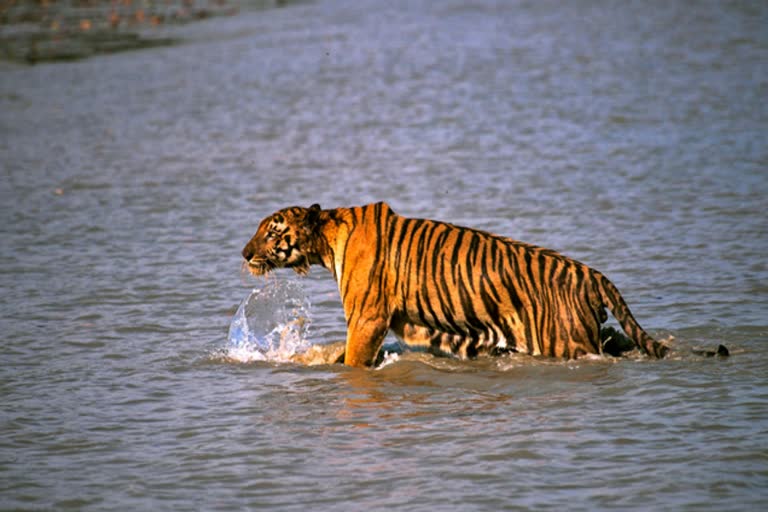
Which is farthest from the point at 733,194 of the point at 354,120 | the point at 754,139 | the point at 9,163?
the point at 9,163

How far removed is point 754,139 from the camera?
14.7 metres

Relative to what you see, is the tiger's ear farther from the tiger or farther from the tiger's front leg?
the tiger's front leg

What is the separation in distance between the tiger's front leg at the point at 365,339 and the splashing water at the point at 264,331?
25.0 inches

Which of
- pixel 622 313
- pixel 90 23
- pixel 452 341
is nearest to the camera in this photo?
pixel 622 313

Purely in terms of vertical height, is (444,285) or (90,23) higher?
(90,23)

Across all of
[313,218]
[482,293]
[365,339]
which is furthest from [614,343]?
[313,218]

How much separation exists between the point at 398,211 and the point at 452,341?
15.6ft

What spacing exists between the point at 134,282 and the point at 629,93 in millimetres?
9710

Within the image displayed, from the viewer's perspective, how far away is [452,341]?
7.89 m

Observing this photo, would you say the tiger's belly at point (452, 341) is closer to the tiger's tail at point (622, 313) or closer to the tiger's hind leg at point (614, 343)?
the tiger's hind leg at point (614, 343)

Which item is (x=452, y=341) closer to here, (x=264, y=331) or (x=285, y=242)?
(x=285, y=242)

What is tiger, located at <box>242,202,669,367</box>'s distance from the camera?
743 centimetres

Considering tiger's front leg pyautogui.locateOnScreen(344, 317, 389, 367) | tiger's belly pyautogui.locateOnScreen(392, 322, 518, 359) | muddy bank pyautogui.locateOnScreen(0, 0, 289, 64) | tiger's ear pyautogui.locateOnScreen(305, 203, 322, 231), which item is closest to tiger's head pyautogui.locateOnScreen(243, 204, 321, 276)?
tiger's ear pyautogui.locateOnScreen(305, 203, 322, 231)

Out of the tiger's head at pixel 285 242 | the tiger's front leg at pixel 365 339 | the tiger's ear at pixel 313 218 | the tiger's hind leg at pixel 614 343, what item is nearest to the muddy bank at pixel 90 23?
the tiger's head at pixel 285 242
